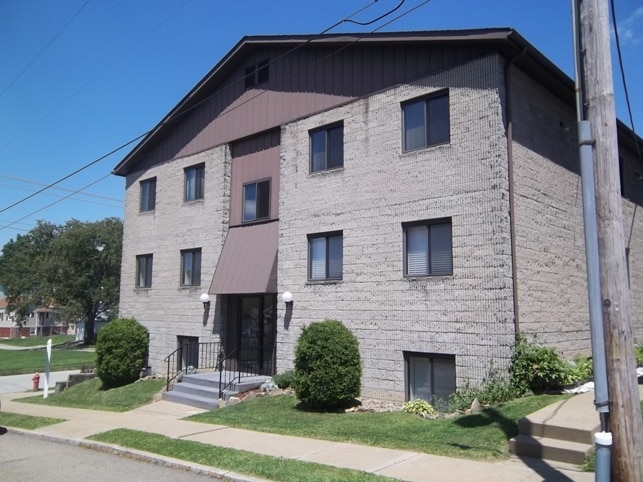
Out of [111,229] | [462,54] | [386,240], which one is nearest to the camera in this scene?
[462,54]

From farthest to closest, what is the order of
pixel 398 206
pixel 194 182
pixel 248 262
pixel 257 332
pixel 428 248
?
pixel 194 182 → pixel 257 332 → pixel 248 262 → pixel 398 206 → pixel 428 248

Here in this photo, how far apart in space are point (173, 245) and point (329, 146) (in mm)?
7934

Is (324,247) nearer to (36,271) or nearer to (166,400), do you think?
(166,400)

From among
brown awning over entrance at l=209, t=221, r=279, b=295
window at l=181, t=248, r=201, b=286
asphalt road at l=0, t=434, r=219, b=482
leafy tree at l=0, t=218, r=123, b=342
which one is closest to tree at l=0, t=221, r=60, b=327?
leafy tree at l=0, t=218, r=123, b=342

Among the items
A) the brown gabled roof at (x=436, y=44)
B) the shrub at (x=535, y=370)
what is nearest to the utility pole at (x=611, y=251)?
the shrub at (x=535, y=370)

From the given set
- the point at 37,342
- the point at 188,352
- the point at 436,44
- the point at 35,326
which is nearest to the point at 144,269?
the point at 188,352

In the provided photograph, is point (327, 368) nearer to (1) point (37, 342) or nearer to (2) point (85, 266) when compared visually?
(2) point (85, 266)

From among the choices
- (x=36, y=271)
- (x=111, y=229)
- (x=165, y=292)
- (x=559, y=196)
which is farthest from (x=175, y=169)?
(x=36, y=271)

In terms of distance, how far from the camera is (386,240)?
44.8ft

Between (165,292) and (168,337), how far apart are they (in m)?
1.62

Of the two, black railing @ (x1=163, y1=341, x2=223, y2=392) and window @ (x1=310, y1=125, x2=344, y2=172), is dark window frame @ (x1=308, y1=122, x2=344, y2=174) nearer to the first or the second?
window @ (x1=310, y1=125, x2=344, y2=172)

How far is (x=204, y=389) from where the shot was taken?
15.5 meters

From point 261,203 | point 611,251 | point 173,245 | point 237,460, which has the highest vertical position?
point 261,203

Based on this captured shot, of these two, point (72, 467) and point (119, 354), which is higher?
point (119, 354)
